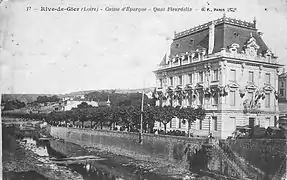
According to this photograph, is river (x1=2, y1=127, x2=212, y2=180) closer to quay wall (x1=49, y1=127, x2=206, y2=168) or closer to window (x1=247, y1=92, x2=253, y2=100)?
quay wall (x1=49, y1=127, x2=206, y2=168)

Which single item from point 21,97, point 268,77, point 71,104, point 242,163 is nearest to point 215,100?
point 268,77

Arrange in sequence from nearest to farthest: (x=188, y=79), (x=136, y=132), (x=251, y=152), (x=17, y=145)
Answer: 1. (x=17, y=145)
2. (x=251, y=152)
3. (x=188, y=79)
4. (x=136, y=132)

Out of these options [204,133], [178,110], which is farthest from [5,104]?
[204,133]

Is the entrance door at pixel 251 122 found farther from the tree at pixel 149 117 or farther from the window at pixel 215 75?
the tree at pixel 149 117

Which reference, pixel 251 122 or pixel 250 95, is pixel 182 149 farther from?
pixel 250 95

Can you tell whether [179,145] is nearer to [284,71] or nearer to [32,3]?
[284,71]

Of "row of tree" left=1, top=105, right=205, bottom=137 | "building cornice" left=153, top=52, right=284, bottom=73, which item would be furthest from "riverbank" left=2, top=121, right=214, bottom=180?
"building cornice" left=153, top=52, right=284, bottom=73

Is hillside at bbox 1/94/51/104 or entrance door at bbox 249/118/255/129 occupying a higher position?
hillside at bbox 1/94/51/104
